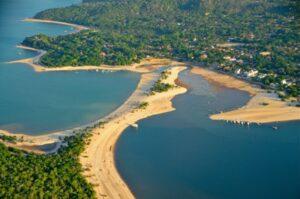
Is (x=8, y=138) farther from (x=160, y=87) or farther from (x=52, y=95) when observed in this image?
(x=160, y=87)

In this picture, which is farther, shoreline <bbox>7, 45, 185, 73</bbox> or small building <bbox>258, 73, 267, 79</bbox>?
shoreline <bbox>7, 45, 185, 73</bbox>

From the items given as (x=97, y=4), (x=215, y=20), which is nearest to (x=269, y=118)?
(x=215, y=20)

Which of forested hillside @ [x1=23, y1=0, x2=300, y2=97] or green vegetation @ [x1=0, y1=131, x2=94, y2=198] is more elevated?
forested hillside @ [x1=23, y1=0, x2=300, y2=97]

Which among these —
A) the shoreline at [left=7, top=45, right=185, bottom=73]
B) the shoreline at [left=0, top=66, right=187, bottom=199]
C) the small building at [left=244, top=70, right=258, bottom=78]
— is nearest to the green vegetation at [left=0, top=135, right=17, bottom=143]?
the shoreline at [left=0, top=66, right=187, bottom=199]

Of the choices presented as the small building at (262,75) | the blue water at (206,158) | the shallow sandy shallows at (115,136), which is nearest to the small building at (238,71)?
the small building at (262,75)

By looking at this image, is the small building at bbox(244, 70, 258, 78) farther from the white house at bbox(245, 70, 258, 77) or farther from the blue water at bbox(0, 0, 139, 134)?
the blue water at bbox(0, 0, 139, 134)

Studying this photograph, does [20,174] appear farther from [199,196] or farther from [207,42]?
[207,42]
